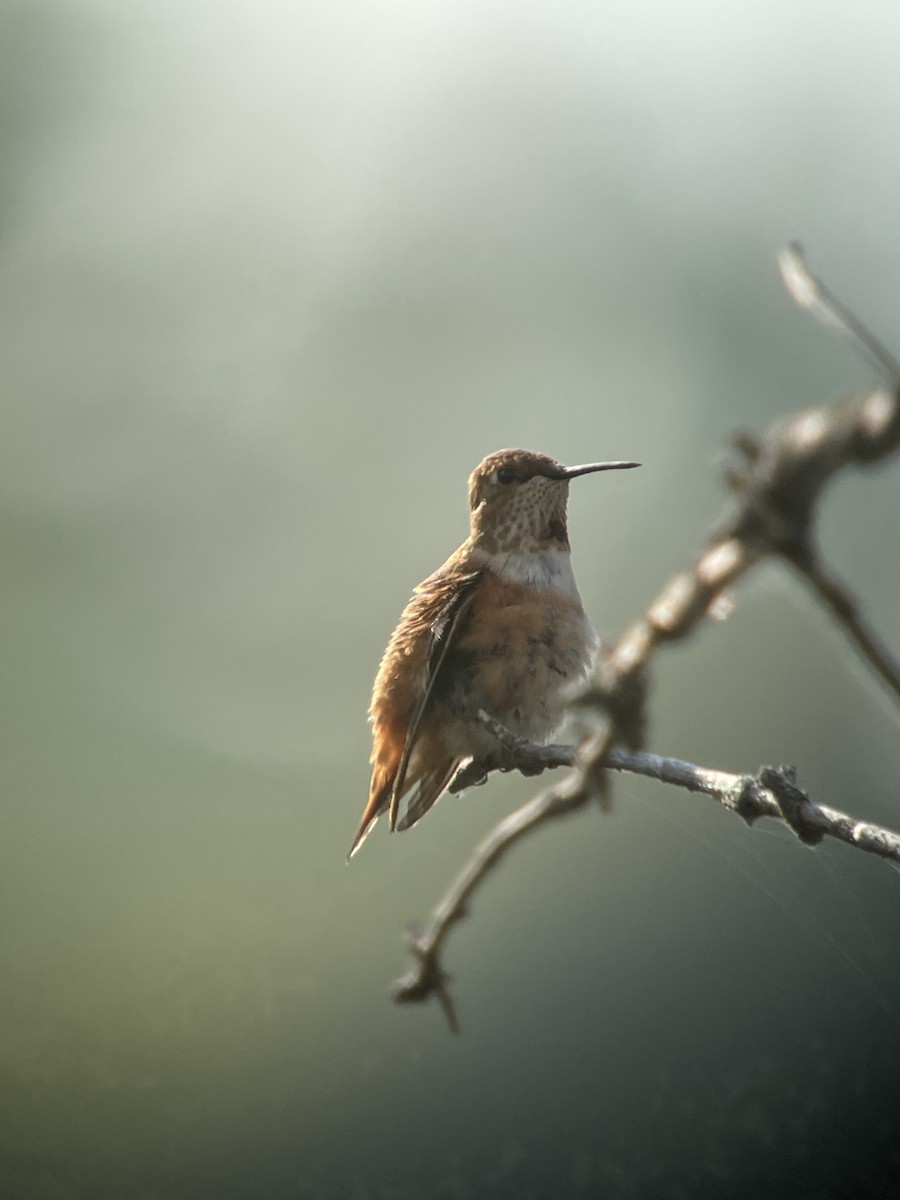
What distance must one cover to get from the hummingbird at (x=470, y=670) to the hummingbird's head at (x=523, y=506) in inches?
4.2

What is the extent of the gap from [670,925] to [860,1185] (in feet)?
4.90

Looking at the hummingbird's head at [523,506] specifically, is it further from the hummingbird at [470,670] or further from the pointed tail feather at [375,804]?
the pointed tail feather at [375,804]

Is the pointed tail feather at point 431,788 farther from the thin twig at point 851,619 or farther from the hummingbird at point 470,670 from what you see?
the thin twig at point 851,619

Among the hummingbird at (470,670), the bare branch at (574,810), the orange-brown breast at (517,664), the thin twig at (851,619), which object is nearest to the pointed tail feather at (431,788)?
the hummingbird at (470,670)

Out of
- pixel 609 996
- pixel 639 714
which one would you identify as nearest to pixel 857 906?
pixel 609 996

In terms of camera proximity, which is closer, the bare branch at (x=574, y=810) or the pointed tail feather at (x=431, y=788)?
the bare branch at (x=574, y=810)

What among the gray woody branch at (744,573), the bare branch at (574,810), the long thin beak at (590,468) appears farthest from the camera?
the long thin beak at (590,468)

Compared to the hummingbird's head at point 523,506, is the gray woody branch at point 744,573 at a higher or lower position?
lower

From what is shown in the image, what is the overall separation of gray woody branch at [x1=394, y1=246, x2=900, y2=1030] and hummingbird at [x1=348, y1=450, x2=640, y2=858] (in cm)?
167

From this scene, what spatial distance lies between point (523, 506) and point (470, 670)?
2.04ft

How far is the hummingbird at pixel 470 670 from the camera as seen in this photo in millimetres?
2871

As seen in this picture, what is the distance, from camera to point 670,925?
15.4 feet

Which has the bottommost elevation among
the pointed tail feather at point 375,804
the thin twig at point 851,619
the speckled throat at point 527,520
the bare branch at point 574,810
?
the thin twig at point 851,619

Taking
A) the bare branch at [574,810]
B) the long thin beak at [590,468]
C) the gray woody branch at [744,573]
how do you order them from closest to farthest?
1. the gray woody branch at [744,573]
2. the bare branch at [574,810]
3. the long thin beak at [590,468]
